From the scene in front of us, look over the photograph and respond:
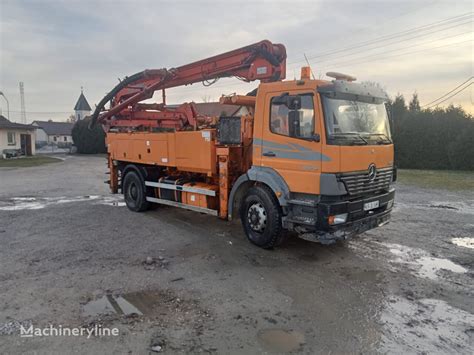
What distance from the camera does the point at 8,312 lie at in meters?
4.10

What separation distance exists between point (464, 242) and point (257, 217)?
402 centimetres

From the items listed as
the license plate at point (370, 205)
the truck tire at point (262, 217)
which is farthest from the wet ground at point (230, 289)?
the license plate at point (370, 205)

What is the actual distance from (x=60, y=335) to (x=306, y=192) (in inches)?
146

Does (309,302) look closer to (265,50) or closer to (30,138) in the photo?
(265,50)

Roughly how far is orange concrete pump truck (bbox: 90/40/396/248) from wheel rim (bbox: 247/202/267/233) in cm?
2

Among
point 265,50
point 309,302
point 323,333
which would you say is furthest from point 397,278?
point 265,50

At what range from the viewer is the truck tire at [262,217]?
602 centimetres

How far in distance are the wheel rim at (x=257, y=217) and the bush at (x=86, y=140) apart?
41.7 metres

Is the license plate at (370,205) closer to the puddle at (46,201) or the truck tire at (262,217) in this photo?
the truck tire at (262,217)

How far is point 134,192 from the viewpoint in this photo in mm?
9953

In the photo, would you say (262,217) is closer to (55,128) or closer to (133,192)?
(133,192)

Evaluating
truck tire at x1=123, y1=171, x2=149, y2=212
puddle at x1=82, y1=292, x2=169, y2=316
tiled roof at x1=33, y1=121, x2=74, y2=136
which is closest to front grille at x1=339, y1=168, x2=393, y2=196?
puddle at x1=82, y1=292, x2=169, y2=316

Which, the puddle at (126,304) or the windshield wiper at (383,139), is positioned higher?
the windshield wiper at (383,139)

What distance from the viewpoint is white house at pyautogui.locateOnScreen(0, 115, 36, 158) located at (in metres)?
35.7
